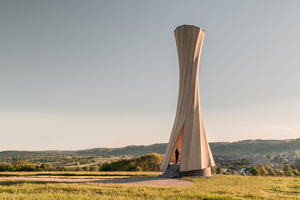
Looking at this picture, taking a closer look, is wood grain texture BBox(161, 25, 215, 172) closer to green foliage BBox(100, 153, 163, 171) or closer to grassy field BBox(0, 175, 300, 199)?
grassy field BBox(0, 175, 300, 199)

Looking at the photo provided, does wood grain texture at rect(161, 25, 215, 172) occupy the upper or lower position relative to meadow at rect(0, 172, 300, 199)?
upper

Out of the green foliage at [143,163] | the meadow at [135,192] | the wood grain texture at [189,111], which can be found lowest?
the green foliage at [143,163]

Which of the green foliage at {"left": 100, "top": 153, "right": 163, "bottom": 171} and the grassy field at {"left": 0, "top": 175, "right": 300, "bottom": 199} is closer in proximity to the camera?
the grassy field at {"left": 0, "top": 175, "right": 300, "bottom": 199}

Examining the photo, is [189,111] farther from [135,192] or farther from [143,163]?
[143,163]

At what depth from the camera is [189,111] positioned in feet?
39.3

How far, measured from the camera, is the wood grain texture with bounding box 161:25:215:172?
11227mm

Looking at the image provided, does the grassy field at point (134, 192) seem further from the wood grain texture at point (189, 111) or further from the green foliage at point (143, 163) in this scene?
the green foliage at point (143, 163)

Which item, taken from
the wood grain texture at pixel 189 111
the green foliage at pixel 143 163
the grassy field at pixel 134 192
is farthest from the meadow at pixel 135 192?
the green foliage at pixel 143 163

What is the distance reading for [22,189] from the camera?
22.4 ft

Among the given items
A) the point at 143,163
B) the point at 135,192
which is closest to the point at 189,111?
the point at 135,192

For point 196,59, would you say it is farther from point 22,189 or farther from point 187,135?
point 22,189

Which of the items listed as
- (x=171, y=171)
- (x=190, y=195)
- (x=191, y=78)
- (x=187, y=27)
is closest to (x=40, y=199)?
(x=190, y=195)

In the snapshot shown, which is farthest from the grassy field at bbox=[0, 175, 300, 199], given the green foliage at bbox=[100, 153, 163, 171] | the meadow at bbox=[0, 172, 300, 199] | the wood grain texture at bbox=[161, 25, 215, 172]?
the green foliage at bbox=[100, 153, 163, 171]

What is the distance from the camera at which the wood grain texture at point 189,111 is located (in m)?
11.2
